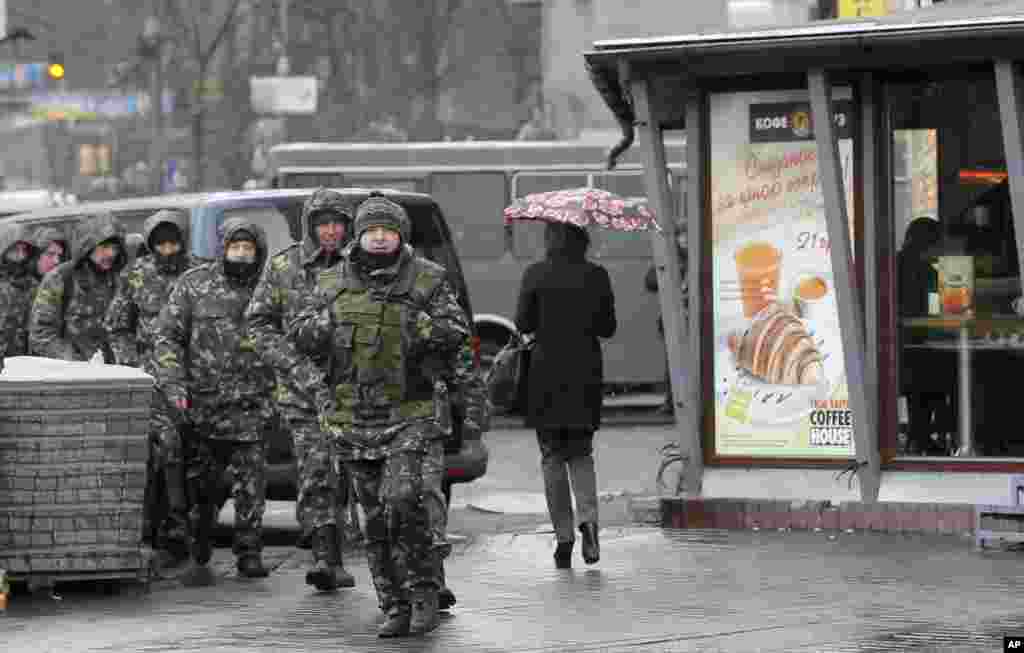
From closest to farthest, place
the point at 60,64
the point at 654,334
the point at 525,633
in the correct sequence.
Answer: the point at 525,633 < the point at 654,334 < the point at 60,64

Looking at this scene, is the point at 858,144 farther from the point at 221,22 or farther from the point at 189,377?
the point at 221,22

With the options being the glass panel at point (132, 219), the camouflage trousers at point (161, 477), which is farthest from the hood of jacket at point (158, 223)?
the glass panel at point (132, 219)

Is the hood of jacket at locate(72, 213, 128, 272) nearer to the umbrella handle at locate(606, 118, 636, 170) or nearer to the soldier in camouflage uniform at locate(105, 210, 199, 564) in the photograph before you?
the soldier in camouflage uniform at locate(105, 210, 199, 564)

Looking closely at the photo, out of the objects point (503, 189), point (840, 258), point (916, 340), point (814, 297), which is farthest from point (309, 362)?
point (503, 189)

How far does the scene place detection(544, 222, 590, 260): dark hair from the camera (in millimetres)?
12344

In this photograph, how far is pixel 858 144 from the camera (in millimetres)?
13477

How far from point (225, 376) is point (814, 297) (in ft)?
11.6

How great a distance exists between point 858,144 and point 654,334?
429 inches

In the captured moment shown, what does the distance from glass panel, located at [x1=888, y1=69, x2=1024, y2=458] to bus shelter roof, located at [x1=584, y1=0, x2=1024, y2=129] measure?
0.36m

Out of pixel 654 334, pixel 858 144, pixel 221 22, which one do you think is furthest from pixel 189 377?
pixel 221 22

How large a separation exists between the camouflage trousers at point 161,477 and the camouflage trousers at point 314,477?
80cm

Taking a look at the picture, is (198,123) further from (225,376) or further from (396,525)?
(396,525)

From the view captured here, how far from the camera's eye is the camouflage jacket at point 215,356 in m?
11.9

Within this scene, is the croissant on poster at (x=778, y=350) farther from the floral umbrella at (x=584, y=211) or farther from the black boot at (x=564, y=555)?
the black boot at (x=564, y=555)
